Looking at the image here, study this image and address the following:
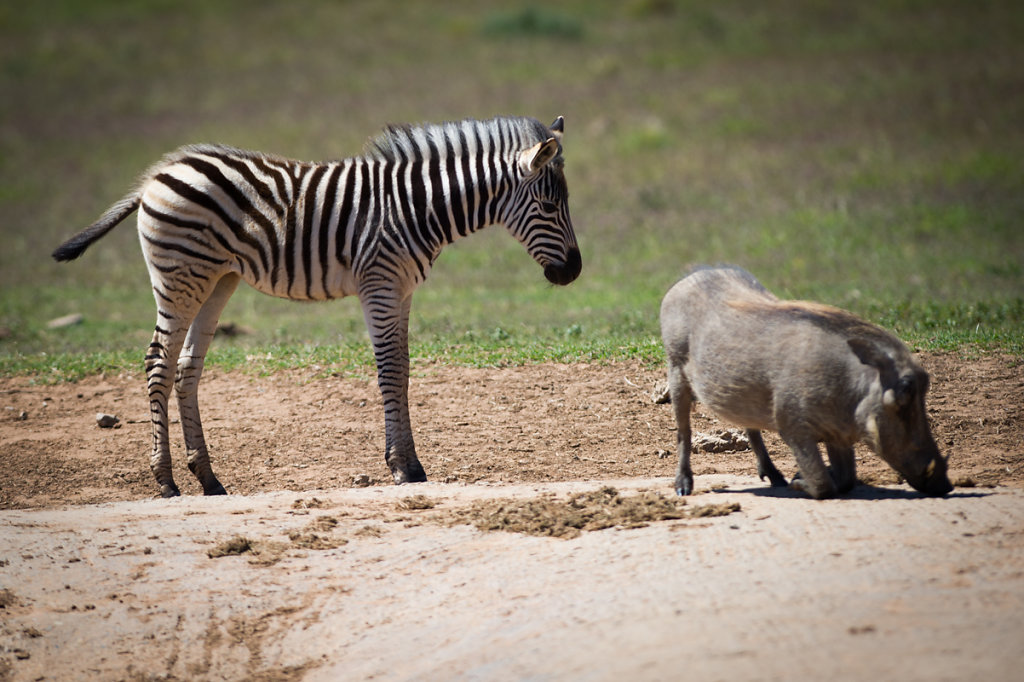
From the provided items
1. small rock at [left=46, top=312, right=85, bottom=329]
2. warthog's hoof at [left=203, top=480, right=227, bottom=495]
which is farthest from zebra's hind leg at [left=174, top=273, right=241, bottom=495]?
small rock at [left=46, top=312, right=85, bottom=329]

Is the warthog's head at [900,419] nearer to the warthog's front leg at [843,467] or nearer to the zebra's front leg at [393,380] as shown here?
the warthog's front leg at [843,467]

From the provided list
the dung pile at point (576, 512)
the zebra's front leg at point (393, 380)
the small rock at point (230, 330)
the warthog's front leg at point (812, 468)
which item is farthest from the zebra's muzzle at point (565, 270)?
the small rock at point (230, 330)

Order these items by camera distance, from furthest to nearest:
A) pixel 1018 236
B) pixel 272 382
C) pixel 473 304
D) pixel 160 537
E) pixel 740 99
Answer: pixel 740 99 < pixel 1018 236 < pixel 473 304 < pixel 272 382 < pixel 160 537

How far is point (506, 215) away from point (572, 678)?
177 inches

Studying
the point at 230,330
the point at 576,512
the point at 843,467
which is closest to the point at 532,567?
the point at 576,512

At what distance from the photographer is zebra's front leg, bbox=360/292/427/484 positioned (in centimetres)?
765

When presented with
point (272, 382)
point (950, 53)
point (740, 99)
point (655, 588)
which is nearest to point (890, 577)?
point (655, 588)

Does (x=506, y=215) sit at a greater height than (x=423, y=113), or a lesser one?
lesser

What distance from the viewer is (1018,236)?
16.3m

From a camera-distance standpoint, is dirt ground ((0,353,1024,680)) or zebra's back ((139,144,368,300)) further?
zebra's back ((139,144,368,300))

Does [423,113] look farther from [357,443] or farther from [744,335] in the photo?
[744,335]

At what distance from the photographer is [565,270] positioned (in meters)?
7.81

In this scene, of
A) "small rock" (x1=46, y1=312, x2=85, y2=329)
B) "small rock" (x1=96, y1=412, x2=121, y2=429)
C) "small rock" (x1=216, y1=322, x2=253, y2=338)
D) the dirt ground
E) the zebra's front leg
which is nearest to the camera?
the dirt ground

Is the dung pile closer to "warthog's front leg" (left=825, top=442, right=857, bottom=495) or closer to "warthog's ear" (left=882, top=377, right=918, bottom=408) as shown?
"warthog's front leg" (left=825, top=442, right=857, bottom=495)
